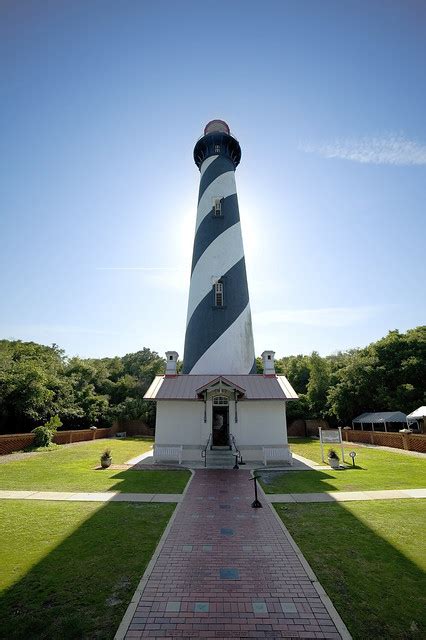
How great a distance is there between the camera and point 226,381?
52.4 ft

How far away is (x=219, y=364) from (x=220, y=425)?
11.1 feet

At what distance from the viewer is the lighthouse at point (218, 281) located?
19.1m

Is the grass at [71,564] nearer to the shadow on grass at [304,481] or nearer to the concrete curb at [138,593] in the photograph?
the concrete curb at [138,593]

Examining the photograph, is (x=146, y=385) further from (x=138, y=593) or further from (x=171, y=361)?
(x=138, y=593)

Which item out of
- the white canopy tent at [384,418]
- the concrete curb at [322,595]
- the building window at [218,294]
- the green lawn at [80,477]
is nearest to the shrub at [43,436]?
the green lawn at [80,477]

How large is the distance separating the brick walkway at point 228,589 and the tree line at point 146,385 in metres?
18.7

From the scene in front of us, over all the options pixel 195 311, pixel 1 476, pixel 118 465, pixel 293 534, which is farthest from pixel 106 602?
pixel 195 311

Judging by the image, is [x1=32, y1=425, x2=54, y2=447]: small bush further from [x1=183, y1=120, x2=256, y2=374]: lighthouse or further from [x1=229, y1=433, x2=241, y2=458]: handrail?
[x1=229, y1=433, x2=241, y2=458]: handrail

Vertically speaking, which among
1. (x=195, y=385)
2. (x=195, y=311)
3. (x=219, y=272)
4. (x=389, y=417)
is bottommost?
(x=389, y=417)

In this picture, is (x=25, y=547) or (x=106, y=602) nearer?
(x=106, y=602)

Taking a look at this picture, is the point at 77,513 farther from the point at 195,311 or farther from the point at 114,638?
the point at 195,311

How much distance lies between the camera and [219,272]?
2003 cm

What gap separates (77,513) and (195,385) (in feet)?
31.3

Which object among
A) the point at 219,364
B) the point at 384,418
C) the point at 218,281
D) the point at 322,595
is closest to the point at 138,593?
the point at 322,595
